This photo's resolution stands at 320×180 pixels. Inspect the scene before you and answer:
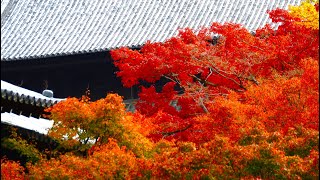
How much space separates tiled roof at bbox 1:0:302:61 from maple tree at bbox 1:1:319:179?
5044mm

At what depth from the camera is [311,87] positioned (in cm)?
1647

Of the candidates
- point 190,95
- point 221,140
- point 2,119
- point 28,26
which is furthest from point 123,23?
point 221,140

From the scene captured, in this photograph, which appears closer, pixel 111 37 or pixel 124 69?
pixel 124 69

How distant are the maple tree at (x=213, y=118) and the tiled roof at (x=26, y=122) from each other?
43 centimetres

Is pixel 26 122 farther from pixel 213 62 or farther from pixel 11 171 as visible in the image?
pixel 213 62

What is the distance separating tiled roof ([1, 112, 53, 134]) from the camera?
16.6 meters

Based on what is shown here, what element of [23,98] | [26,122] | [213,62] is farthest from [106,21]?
[23,98]

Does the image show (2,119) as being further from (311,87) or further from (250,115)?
(311,87)

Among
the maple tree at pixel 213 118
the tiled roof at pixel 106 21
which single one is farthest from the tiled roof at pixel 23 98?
the tiled roof at pixel 106 21

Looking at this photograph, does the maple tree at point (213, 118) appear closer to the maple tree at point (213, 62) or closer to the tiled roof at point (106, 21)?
the maple tree at point (213, 62)

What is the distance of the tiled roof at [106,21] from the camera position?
28781 mm

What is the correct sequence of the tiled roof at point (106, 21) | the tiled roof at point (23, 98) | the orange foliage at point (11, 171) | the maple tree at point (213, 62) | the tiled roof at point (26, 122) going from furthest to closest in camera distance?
the tiled roof at point (106, 21) → the maple tree at point (213, 62) → the tiled roof at point (26, 122) → the tiled roof at point (23, 98) → the orange foliage at point (11, 171)

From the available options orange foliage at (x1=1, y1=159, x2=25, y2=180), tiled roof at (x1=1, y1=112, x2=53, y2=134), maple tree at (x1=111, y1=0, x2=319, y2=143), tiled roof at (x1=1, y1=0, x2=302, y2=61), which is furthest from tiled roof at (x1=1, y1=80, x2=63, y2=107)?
tiled roof at (x1=1, y1=0, x2=302, y2=61)

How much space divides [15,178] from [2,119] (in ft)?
4.22
